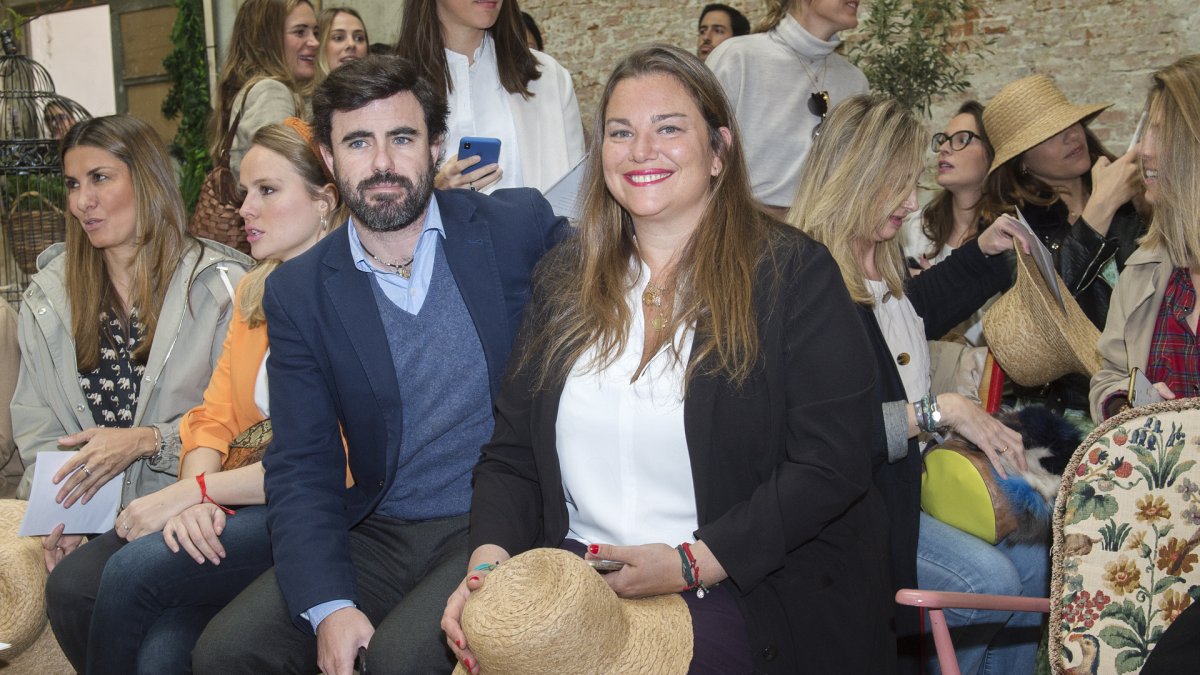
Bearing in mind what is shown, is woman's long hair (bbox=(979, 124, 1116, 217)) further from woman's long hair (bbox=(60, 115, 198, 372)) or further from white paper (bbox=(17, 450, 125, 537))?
white paper (bbox=(17, 450, 125, 537))

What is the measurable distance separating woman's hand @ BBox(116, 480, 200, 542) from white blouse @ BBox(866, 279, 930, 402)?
182cm

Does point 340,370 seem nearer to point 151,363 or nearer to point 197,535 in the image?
point 197,535

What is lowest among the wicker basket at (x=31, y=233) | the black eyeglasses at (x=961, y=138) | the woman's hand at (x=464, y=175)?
the wicker basket at (x=31, y=233)

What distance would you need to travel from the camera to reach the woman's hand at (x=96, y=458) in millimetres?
2980

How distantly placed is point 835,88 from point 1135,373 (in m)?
1.81

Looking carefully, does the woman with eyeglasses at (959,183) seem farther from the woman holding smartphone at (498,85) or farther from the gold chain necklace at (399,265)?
the gold chain necklace at (399,265)

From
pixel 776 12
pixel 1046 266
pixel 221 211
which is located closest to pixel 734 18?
pixel 776 12

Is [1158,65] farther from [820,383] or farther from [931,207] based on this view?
[820,383]

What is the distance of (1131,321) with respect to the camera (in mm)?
2674

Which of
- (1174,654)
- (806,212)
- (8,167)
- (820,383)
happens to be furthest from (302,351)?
(8,167)

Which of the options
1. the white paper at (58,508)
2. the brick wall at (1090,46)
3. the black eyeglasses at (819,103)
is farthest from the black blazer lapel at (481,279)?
the brick wall at (1090,46)

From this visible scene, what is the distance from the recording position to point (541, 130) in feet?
11.3

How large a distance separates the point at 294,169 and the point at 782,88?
1718 mm

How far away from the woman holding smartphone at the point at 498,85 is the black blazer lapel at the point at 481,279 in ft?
2.10
